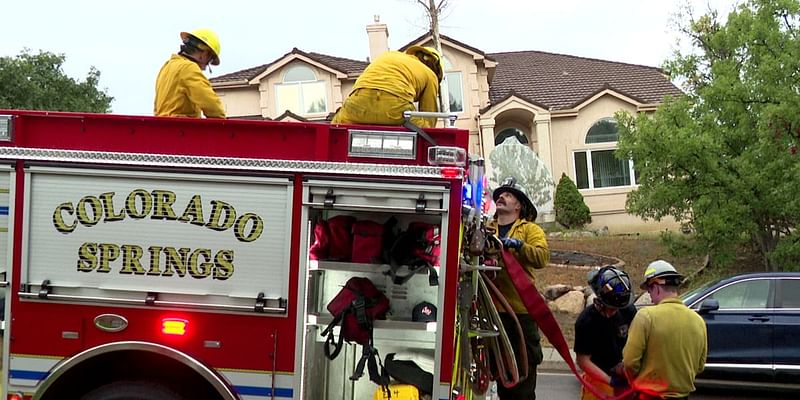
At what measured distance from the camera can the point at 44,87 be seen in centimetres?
2934

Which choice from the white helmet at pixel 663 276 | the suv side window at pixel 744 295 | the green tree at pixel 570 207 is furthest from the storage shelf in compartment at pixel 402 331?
the green tree at pixel 570 207

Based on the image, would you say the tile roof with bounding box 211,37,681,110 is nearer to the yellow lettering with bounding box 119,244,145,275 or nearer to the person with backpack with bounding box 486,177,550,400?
the person with backpack with bounding box 486,177,550,400

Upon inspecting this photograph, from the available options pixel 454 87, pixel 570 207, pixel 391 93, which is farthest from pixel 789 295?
pixel 454 87

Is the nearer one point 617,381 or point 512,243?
point 617,381

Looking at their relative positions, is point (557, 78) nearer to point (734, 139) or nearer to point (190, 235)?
point (734, 139)

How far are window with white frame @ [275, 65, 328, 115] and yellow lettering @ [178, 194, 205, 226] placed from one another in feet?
74.3

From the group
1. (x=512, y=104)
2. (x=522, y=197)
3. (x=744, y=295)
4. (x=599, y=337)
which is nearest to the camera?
(x=599, y=337)

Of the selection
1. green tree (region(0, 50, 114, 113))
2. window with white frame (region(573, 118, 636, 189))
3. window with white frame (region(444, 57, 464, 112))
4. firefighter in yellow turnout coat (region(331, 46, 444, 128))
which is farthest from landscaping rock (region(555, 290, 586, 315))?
green tree (region(0, 50, 114, 113))

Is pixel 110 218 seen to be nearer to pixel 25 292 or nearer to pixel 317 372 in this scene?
pixel 25 292

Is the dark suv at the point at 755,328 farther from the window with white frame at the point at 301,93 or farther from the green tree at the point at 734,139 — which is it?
the window with white frame at the point at 301,93

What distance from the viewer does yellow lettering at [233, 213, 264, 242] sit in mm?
4129

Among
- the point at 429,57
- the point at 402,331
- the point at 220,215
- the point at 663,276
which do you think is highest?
the point at 429,57

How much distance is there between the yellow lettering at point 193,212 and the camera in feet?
13.6

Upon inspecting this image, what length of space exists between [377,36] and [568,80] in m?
7.97
